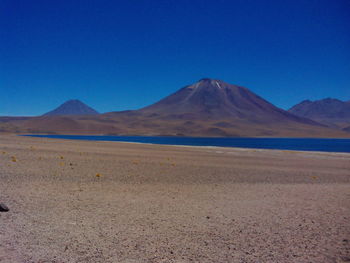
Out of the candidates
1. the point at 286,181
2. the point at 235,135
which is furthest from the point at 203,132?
the point at 286,181

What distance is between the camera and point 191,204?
310 inches

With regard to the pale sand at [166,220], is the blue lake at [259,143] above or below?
above

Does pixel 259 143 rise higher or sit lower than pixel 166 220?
higher

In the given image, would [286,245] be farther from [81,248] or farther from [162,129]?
[162,129]

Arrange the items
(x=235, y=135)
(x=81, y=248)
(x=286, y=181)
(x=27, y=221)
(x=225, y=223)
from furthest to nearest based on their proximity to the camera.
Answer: (x=235, y=135) → (x=286, y=181) → (x=225, y=223) → (x=27, y=221) → (x=81, y=248)

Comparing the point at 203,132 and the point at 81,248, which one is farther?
the point at 203,132

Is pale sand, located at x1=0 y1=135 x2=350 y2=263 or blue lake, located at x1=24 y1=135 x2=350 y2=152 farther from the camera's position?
blue lake, located at x1=24 y1=135 x2=350 y2=152

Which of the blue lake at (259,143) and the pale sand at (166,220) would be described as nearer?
the pale sand at (166,220)

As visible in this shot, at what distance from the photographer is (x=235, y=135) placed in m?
165

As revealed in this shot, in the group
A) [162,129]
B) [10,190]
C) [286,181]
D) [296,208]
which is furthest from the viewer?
[162,129]

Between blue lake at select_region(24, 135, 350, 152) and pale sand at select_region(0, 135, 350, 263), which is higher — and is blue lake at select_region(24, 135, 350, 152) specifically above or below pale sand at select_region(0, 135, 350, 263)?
above

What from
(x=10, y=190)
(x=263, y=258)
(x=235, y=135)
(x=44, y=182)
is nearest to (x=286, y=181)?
(x=263, y=258)

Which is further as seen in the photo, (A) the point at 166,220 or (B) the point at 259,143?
(B) the point at 259,143

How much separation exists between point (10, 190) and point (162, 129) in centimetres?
16980
